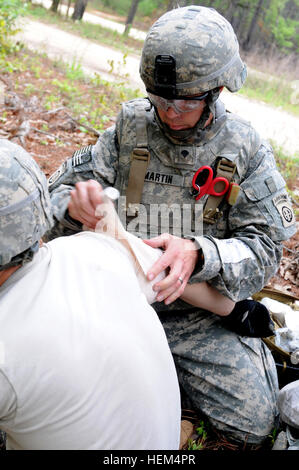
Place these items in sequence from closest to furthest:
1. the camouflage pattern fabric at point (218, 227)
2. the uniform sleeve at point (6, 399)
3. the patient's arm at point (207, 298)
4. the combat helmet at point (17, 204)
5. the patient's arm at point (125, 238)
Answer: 1. the uniform sleeve at point (6, 399)
2. the combat helmet at point (17, 204)
3. the patient's arm at point (125, 238)
4. the patient's arm at point (207, 298)
5. the camouflage pattern fabric at point (218, 227)

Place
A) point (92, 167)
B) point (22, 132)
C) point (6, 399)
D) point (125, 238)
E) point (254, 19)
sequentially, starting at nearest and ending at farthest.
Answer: point (6, 399)
point (125, 238)
point (92, 167)
point (22, 132)
point (254, 19)

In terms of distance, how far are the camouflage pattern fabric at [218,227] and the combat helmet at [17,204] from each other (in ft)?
2.83

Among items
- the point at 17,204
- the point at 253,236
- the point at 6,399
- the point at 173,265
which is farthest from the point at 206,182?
the point at 6,399

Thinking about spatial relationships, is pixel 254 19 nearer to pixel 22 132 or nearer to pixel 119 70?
pixel 119 70

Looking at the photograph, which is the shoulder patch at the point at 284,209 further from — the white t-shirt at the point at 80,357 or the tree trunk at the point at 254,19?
the tree trunk at the point at 254,19

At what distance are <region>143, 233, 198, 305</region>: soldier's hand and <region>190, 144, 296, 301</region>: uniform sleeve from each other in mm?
85

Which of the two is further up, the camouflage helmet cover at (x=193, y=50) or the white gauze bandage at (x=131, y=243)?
the camouflage helmet cover at (x=193, y=50)

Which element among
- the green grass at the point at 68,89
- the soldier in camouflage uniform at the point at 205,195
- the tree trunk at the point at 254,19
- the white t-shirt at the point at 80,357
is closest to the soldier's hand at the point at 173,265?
the soldier in camouflage uniform at the point at 205,195

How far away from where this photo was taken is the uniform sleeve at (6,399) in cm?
135

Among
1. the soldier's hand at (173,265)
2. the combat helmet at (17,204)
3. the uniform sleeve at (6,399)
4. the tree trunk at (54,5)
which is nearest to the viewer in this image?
the uniform sleeve at (6,399)

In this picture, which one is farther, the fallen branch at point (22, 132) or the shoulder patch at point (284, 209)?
the fallen branch at point (22, 132)

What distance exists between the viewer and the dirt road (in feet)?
28.6

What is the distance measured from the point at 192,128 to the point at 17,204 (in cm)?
131

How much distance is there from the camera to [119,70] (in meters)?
11.1
